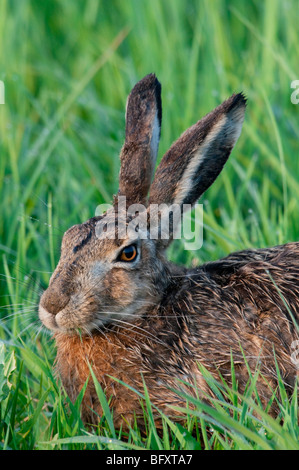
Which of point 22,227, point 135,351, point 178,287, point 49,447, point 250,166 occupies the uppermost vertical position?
point 250,166

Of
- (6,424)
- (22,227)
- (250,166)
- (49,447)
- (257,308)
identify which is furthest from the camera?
(250,166)

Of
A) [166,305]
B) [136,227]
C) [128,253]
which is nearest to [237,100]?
[136,227]

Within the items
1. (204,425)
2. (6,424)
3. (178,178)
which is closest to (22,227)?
(178,178)

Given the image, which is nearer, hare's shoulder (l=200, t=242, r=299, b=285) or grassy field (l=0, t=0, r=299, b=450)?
grassy field (l=0, t=0, r=299, b=450)

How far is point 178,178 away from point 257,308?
815 millimetres

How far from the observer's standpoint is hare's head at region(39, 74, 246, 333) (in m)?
4.08

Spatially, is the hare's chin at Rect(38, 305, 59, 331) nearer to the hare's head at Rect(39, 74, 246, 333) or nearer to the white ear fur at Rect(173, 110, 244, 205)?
the hare's head at Rect(39, 74, 246, 333)

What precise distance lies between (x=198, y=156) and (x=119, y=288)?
0.86 meters

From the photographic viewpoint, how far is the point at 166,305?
4.33 metres

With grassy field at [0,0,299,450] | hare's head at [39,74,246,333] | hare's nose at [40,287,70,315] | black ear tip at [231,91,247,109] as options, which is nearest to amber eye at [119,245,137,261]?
hare's head at [39,74,246,333]

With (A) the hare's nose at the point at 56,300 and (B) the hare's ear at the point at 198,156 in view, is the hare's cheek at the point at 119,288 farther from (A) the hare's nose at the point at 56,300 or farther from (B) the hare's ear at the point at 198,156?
(B) the hare's ear at the point at 198,156

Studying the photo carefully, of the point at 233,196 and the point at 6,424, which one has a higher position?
the point at 233,196

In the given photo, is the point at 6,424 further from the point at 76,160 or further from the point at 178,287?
the point at 76,160

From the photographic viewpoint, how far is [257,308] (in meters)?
4.25
